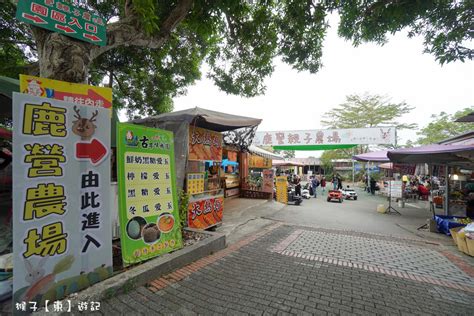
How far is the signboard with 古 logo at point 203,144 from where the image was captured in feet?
16.3

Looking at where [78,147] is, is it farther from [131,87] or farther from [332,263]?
[131,87]

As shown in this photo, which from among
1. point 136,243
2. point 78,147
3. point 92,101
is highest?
point 92,101

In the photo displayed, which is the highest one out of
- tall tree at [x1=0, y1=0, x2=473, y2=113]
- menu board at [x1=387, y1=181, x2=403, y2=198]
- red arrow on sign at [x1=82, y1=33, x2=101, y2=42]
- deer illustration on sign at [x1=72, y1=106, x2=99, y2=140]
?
tall tree at [x1=0, y1=0, x2=473, y2=113]

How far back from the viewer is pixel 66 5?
279cm

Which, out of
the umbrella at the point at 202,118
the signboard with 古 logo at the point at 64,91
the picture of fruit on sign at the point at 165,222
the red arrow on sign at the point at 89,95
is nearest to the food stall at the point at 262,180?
the umbrella at the point at 202,118

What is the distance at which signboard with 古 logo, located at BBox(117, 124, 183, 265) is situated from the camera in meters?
2.99

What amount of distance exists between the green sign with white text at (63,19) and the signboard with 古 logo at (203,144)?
7.86 feet

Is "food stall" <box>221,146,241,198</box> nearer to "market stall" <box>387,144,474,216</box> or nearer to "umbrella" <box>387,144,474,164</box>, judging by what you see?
"umbrella" <box>387,144,474,164</box>

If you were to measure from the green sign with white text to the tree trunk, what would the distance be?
8.5 inches

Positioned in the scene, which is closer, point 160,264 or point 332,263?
point 160,264

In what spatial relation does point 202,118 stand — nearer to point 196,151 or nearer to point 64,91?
point 196,151

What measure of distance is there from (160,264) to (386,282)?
3.32m

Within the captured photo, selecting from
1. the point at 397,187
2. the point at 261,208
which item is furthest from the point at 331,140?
the point at 261,208

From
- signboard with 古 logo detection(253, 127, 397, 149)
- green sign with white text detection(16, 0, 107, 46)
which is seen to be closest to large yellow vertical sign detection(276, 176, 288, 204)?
signboard with 古 logo detection(253, 127, 397, 149)
